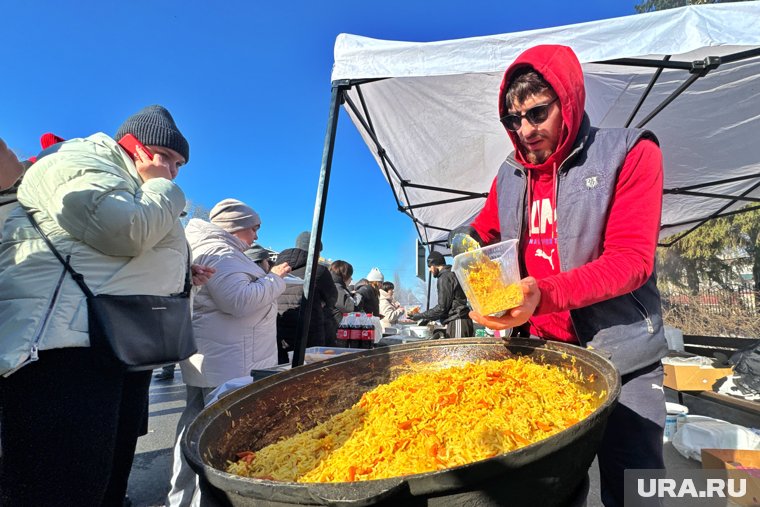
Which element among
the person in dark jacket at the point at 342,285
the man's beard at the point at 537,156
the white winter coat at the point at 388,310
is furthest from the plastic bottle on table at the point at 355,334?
the white winter coat at the point at 388,310

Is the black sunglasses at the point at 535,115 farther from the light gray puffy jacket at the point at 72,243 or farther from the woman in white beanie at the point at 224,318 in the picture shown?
the woman in white beanie at the point at 224,318

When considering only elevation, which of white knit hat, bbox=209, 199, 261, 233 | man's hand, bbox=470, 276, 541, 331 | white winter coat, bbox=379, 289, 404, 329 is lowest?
white winter coat, bbox=379, 289, 404, 329

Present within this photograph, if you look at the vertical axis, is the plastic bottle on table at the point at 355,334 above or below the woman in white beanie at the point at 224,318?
below

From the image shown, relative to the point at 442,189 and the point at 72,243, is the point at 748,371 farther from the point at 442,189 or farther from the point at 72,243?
the point at 72,243

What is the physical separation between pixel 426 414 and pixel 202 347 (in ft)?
7.23

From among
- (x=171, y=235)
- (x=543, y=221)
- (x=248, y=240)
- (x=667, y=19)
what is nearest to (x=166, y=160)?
(x=171, y=235)

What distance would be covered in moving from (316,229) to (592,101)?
11.4 feet

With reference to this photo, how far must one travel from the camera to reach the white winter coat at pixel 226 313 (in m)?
2.77

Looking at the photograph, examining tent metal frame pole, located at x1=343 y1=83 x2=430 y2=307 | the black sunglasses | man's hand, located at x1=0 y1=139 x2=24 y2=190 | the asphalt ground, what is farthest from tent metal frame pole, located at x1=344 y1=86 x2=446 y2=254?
the asphalt ground

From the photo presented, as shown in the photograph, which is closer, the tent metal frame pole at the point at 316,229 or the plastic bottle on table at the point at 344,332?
the tent metal frame pole at the point at 316,229

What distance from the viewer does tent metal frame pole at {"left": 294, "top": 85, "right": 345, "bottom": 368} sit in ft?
7.63

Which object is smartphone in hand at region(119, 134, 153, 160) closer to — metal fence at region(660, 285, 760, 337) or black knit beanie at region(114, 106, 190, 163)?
black knit beanie at region(114, 106, 190, 163)

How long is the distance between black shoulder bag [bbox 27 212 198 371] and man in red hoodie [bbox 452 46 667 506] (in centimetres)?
147

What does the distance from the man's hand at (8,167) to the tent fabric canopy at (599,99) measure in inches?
74.9
